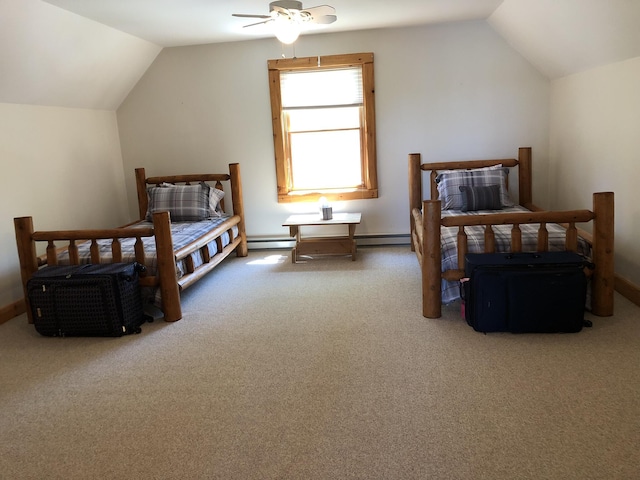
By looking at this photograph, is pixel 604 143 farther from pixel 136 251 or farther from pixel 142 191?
pixel 142 191

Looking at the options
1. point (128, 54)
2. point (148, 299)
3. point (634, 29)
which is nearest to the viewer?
point (634, 29)

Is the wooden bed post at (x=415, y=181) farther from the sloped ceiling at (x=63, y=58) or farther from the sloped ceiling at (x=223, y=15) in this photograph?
Result: the sloped ceiling at (x=63, y=58)

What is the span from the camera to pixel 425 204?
3.27 metres

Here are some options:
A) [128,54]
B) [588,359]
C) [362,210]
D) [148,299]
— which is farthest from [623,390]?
[128,54]

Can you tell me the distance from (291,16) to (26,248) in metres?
2.52

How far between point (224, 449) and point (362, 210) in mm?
3717

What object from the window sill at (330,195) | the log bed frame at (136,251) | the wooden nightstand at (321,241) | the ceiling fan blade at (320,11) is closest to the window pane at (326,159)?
the window sill at (330,195)

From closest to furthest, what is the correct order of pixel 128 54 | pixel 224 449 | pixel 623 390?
pixel 224 449 → pixel 623 390 → pixel 128 54

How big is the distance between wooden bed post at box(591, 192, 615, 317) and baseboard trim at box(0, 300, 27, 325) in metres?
4.15

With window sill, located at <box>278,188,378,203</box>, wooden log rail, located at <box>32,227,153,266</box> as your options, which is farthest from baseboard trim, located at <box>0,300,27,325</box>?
Result: window sill, located at <box>278,188,378,203</box>

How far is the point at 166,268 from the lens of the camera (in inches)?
140

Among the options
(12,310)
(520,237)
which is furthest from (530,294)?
(12,310)

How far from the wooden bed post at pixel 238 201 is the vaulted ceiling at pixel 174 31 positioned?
1.33 meters

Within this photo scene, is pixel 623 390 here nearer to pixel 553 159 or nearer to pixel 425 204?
pixel 425 204
